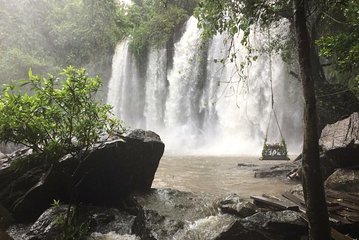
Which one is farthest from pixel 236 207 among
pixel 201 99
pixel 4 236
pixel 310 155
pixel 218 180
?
pixel 201 99

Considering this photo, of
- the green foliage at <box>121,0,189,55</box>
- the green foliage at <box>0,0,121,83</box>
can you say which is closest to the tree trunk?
the green foliage at <box>121,0,189,55</box>

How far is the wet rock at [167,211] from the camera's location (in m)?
6.35

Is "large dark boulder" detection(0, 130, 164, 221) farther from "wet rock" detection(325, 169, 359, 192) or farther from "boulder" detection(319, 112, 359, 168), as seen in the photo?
"boulder" detection(319, 112, 359, 168)

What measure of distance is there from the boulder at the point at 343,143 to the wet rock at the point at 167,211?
356cm

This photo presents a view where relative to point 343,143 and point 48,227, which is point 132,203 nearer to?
point 48,227

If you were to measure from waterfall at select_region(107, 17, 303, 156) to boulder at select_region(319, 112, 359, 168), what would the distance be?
31.9 ft

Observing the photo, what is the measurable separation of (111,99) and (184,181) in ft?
71.7

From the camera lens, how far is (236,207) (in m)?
6.54

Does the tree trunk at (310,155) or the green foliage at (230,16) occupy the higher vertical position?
the green foliage at (230,16)

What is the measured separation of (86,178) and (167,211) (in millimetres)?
1839

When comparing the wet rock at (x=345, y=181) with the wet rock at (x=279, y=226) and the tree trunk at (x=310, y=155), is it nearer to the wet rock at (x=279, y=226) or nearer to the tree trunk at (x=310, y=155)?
the wet rock at (x=279, y=226)

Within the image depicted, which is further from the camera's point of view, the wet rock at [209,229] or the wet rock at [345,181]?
the wet rock at [345,181]

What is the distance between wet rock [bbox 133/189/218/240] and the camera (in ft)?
20.8

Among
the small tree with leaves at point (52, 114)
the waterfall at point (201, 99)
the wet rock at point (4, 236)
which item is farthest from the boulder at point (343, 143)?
the waterfall at point (201, 99)
